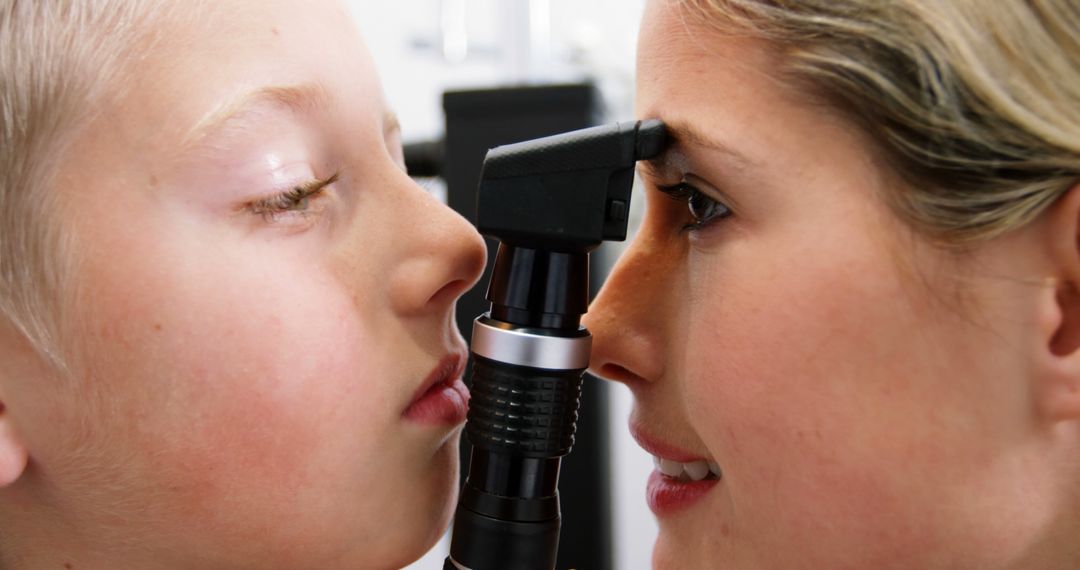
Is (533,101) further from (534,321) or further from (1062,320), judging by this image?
(1062,320)

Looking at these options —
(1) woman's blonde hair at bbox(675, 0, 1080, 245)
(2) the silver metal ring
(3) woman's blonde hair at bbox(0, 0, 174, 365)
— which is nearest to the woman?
(1) woman's blonde hair at bbox(675, 0, 1080, 245)

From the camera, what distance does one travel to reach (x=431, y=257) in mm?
964

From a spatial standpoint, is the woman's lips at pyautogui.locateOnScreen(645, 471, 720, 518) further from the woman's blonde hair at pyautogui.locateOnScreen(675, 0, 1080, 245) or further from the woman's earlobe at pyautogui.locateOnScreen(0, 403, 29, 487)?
the woman's earlobe at pyautogui.locateOnScreen(0, 403, 29, 487)

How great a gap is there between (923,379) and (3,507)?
85 centimetres

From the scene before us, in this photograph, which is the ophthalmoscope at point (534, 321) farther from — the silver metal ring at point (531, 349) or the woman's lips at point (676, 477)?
the woman's lips at point (676, 477)

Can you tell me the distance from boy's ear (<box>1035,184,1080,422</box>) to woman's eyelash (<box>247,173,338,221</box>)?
2.01 ft

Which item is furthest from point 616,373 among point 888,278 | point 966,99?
point 966,99

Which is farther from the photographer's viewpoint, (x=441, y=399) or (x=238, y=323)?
(x=441, y=399)

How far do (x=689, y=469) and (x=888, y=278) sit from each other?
0.29 metres

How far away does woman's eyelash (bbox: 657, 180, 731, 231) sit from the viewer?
0.92 metres

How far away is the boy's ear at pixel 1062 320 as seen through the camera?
2.60 feet

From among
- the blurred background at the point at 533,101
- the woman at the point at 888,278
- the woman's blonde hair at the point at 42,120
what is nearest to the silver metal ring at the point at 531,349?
the woman at the point at 888,278

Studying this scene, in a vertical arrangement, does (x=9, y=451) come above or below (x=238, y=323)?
below

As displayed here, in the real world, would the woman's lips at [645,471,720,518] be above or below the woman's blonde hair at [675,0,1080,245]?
below
